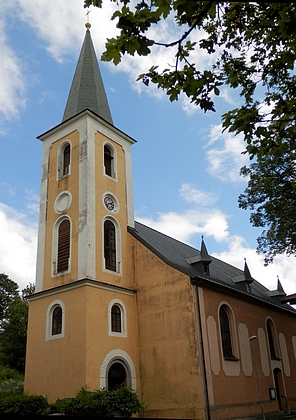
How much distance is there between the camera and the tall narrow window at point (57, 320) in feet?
60.8

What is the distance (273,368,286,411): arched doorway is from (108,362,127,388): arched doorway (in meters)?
9.73

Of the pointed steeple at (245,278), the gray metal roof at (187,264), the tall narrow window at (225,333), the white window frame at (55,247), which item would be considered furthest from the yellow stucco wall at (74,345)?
the pointed steeple at (245,278)

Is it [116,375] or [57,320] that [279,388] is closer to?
[116,375]

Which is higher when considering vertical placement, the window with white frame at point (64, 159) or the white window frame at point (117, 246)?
the window with white frame at point (64, 159)

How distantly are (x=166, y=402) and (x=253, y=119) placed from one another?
549 inches

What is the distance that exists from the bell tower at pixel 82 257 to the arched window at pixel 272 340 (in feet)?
31.2

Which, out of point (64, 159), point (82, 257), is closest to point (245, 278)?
point (82, 257)

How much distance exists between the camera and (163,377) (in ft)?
58.4

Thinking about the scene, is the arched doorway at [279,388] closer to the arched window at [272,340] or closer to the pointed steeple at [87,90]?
the arched window at [272,340]

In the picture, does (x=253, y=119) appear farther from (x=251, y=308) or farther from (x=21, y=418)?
(x=251, y=308)

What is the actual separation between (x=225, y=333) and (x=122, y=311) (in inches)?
210

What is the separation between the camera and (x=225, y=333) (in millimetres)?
20219

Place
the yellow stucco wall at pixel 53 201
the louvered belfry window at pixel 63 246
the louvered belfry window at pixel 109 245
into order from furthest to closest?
the louvered belfry window at pixel 109 245, the louvered belfry window at pixel 63 246, the yellow stucco wall at pixel 53 201

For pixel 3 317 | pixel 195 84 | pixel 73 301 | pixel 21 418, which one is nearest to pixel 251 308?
pixel 73 301
